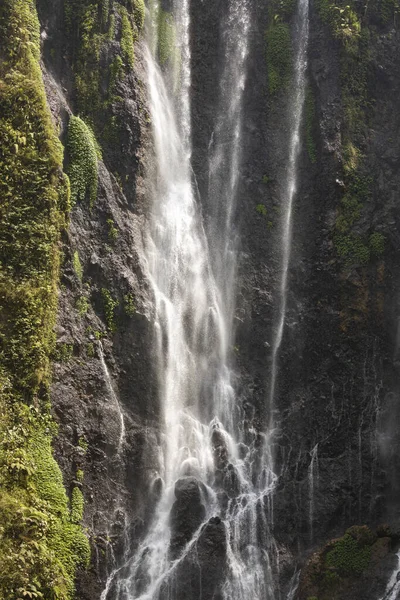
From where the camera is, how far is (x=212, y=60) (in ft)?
91.2

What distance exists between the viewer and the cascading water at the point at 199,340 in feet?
64.1

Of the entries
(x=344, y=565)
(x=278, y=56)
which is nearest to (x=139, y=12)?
(x=278, y=56)

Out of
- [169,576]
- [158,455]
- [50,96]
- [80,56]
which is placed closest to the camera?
[169,576]

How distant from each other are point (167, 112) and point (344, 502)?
1488cm

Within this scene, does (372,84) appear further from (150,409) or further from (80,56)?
(150,409)

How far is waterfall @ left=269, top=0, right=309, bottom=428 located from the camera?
23.8m

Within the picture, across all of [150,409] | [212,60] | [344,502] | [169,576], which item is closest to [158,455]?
[150,409]

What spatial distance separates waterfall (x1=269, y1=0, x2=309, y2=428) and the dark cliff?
0.81 feet

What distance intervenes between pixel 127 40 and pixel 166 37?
2.76 meters

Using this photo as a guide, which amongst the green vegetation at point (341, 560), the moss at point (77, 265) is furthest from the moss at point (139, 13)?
the green vegetation at point (341, 560)

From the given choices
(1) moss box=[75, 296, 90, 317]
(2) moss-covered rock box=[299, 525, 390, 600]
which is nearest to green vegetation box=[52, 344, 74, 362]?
(1) moss box=[75, 296, 90, 317]

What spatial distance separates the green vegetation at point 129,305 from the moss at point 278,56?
35.2ft

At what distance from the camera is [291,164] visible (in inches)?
1032

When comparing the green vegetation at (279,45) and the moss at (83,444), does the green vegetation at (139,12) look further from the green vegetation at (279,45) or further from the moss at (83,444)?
the moss at (83,444)
